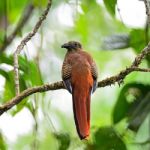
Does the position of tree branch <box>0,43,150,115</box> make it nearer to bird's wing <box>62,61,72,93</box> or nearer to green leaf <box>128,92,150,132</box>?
bird's wing <box>62,61,72,93</box>

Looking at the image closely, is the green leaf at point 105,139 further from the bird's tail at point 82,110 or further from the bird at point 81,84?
the bird's tail at point 82,110

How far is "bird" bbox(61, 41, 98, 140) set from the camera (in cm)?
271

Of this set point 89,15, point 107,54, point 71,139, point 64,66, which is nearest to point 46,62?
point 89,15

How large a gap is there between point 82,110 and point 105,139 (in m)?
0.79

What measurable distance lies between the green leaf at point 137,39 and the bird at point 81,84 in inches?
30.3

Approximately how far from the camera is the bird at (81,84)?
2.71m

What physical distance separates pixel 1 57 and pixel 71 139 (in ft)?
1.94

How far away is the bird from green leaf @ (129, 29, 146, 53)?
771 mm

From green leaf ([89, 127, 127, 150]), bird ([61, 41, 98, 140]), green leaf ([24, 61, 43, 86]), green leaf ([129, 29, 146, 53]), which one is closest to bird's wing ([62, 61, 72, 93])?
bird ([61, 41, 98, 140])

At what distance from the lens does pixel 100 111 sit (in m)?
6.23

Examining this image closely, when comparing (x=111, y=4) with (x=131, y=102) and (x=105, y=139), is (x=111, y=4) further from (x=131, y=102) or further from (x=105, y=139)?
(x=131, y=102)

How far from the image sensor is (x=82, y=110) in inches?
108

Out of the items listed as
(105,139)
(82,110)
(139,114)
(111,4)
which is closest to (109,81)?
(82,110)

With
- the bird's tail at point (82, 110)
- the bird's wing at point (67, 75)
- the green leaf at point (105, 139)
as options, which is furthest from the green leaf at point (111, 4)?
the green leaf at point (105, 139)
